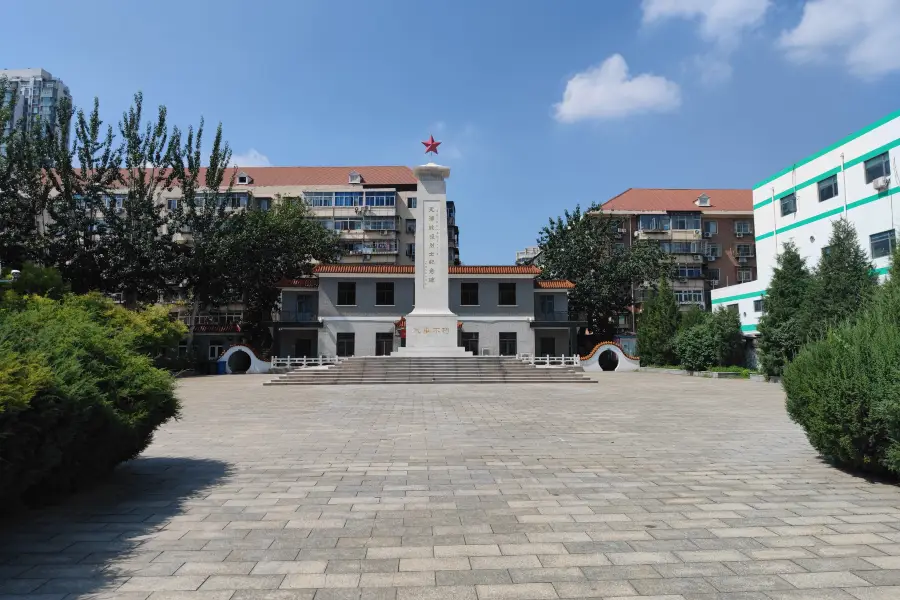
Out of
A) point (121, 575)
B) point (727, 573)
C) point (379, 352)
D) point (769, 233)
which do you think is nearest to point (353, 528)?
point (121, 575)

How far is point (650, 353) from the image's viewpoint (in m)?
33.5

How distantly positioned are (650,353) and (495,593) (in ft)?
107

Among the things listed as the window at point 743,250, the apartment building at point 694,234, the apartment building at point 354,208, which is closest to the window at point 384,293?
the apartment building at point 354,208

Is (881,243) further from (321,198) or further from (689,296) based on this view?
(321,198)

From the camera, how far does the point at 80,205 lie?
29844mm

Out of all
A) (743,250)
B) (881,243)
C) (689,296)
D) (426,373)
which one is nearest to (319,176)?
(689,296)

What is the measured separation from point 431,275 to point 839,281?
51.7 ft

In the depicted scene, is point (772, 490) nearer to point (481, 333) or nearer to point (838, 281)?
point (838, 281)

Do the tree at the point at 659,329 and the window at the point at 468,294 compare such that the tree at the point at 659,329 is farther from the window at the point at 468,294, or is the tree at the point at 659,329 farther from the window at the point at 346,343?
the window at the point at 346,343

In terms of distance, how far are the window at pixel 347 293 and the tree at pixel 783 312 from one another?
21159 millimetres

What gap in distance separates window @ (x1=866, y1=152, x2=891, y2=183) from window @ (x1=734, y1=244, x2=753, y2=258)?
90.8ft

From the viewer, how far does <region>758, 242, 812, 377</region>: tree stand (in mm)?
22531

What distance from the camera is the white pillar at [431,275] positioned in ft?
83.7

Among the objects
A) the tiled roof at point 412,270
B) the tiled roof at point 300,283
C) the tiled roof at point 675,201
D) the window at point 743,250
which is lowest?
the tiled roof at point 300,283
